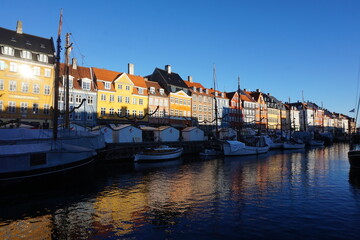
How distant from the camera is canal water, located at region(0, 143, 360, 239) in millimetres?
11188

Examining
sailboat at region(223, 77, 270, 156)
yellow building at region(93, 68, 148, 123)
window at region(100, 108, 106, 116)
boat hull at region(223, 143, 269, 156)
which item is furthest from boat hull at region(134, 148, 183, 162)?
window at region(100, 108, 106, 116)

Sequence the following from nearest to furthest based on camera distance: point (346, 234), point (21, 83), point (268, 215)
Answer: point (346, 234) → point (268, 215) → point (21, 83)

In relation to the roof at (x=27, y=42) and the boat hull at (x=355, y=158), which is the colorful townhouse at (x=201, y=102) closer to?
the roof at (x=27, y=42)

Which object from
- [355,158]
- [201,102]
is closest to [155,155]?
[355,158]

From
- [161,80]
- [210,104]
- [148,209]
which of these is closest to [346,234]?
[148,209]

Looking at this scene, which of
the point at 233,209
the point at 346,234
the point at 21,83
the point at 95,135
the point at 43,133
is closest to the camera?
the point at 346,234

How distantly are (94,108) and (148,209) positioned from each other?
40541mm

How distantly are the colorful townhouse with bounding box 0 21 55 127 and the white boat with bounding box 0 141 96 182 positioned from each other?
2539 cm

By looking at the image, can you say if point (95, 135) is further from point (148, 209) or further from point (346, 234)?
point (346, 234)

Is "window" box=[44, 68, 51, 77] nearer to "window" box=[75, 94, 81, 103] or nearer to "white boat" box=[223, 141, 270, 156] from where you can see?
"window" box=[75, 94, 81, 103]

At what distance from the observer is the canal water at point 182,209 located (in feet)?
36.7

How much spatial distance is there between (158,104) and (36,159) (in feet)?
146

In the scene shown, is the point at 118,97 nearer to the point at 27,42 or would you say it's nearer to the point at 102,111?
the point at 102,111

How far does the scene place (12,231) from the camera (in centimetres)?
1130
